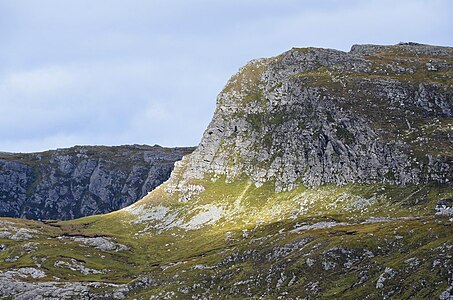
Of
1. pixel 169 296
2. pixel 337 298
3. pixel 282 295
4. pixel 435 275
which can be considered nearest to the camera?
pixel 435 275

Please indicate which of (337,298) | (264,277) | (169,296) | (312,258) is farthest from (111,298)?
(337,298)

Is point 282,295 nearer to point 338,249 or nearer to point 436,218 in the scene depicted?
point 338,249

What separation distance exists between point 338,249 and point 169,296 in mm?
53018

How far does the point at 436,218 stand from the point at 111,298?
102020mm

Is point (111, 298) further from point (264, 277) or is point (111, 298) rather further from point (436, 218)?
point (436, 218)

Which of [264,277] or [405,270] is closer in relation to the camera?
[405,270]

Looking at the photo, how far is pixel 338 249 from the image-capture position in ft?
576

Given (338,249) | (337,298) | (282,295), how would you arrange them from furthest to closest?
1. (338,249)
2. (282,295)
3. (337,298)

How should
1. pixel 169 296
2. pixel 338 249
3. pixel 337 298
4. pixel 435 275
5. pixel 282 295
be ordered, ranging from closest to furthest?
pixel 435 275
pixel 337 298
pixel 282 295
pixel 338 249
pixel 169 296

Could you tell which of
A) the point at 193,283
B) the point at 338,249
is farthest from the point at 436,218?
the point at 193,283

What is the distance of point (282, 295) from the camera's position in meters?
165

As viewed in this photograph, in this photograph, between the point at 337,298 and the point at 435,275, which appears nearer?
the point at 435,275

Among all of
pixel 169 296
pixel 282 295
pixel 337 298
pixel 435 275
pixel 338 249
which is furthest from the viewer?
pixel 169 296

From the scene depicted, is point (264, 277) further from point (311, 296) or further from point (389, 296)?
point (389, 296)
